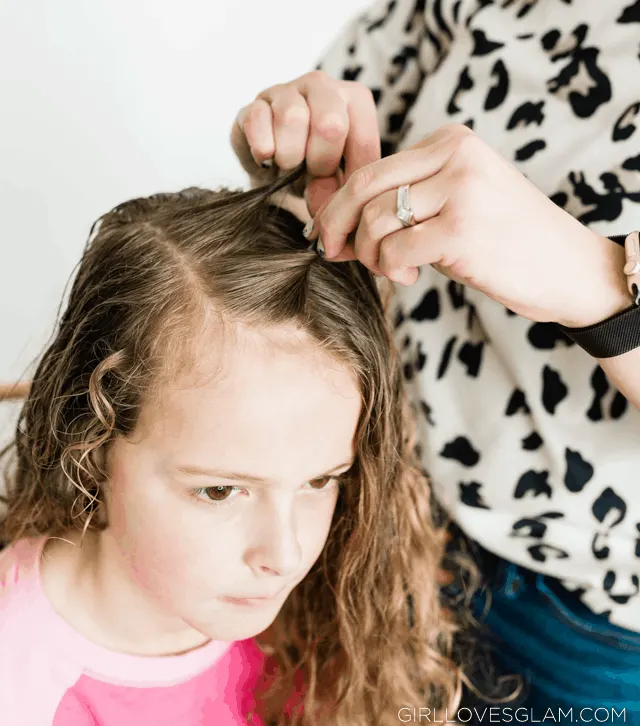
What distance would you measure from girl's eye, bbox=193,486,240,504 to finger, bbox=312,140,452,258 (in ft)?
0.96

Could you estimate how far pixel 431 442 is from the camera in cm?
94

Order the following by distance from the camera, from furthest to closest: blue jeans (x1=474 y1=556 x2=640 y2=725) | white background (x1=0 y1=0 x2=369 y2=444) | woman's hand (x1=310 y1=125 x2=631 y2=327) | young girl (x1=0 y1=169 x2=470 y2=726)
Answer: white background (x1=0 y1=0 x2=369 y2=444), blue jeans (x1=474 y1=556 x2=640 y2=725), young girl (x1=0 y1=169 x2=470 y2=726), woman's hand (x1=310 y1=125 x2=631 y2=327)

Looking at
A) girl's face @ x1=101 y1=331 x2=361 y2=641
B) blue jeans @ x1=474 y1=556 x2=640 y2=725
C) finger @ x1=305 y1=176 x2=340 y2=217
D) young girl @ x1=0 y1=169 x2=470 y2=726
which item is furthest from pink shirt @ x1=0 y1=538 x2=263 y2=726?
finger @ x1=305 y1=176 x2=340 y2=217

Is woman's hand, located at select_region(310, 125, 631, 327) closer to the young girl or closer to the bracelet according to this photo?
the bracelet

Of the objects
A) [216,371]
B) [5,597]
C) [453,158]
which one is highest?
[453,158]

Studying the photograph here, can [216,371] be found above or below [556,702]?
above

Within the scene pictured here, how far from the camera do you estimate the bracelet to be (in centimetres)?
67

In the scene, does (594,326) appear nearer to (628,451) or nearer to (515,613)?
(628,451)

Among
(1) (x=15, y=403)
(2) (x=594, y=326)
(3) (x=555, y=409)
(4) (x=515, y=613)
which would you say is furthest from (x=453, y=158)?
(1) (x=15, y=403)

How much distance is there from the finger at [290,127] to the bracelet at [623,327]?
332mm

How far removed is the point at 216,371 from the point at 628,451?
1.51 ft

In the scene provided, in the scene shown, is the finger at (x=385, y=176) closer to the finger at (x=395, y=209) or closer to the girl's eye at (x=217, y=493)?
the finger at (x=395, y=209)

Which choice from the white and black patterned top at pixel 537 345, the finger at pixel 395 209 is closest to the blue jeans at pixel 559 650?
the white and black patterned top at pixel 537 345

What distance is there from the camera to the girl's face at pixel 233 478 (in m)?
0.70
